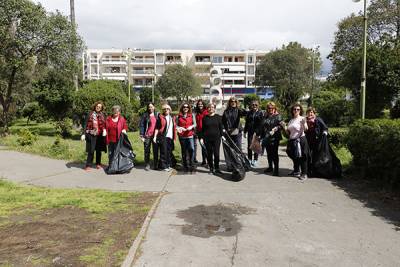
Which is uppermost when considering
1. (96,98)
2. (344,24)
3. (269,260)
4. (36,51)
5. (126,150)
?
(344,24)

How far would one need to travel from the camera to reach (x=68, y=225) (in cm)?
527

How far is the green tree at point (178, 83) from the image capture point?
195 feet

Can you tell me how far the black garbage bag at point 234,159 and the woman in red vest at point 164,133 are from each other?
1396 mm

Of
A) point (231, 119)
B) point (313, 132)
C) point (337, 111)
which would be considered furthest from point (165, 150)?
point (337, 111)

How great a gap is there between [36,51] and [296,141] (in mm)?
13849

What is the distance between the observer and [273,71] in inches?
2175

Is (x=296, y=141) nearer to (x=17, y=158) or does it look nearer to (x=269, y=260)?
(x=269, y=260)

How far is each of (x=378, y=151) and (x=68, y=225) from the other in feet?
18.5

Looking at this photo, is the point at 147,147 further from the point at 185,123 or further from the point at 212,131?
the point at 212,131

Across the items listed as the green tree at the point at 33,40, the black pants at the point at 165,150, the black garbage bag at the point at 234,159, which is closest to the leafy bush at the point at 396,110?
the black garbage bag at the point at 234,159

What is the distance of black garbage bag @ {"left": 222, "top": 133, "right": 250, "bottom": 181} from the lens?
820cm

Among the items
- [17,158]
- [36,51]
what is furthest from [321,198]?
[36,51]

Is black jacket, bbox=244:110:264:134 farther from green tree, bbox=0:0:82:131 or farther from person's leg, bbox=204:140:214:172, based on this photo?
Result: green tree, bbox=0:0:82:131

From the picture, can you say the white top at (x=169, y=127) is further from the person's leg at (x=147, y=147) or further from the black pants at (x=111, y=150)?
the black pants at (x=111, y=150)
